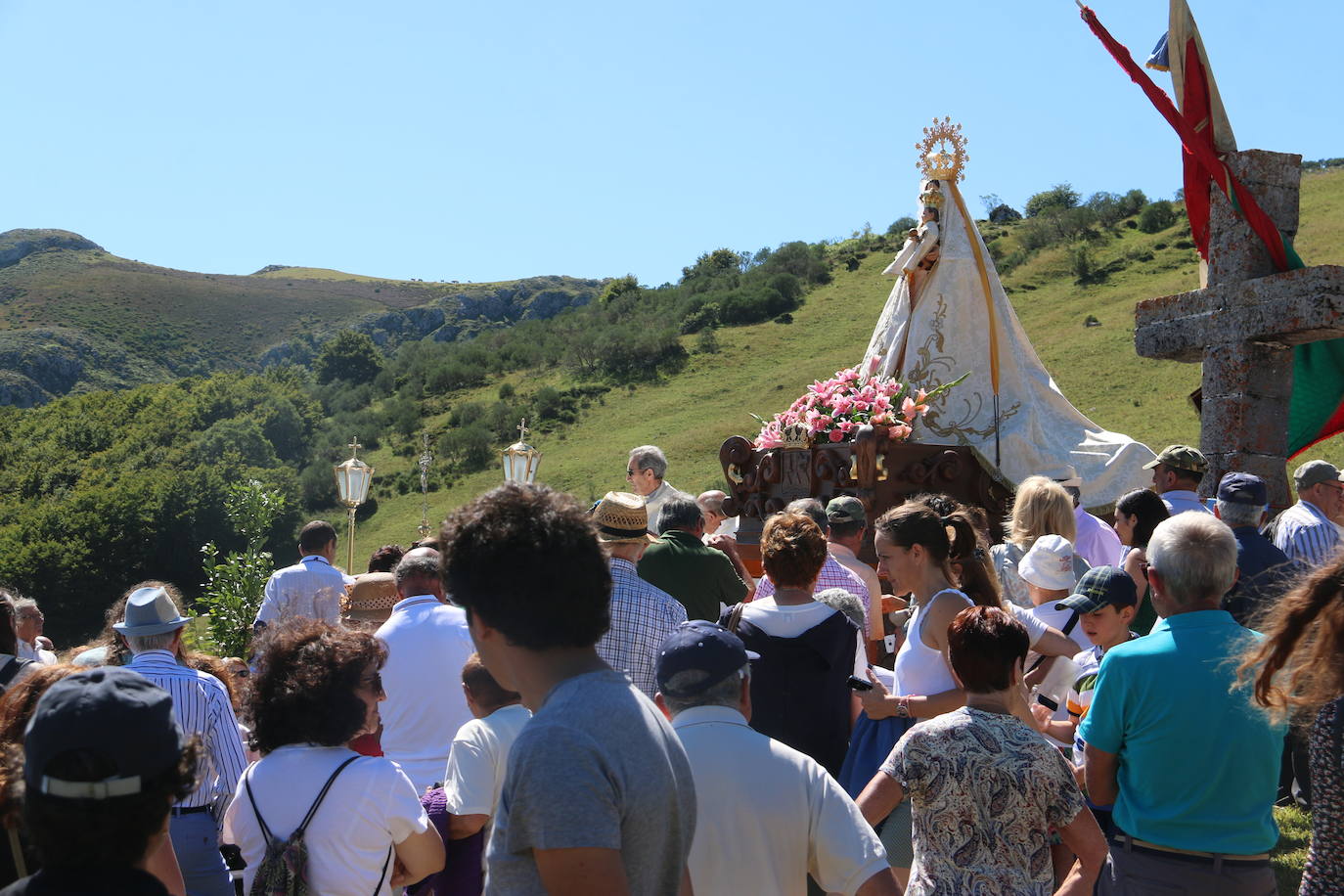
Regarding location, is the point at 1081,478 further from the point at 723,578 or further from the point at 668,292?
the point at 668,292

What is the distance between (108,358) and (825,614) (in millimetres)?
102515

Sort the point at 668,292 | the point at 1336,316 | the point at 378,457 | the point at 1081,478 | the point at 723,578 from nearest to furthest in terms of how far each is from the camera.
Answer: the point at 723,578
the point at 1336,316
the point at 1081,478
the point at 378,457
the point at 668,292

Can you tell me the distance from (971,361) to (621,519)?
5.93 meters

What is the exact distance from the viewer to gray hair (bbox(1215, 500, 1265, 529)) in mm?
5352

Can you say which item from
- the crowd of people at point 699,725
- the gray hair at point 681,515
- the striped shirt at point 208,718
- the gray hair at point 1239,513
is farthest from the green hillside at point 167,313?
the gray hair at point 1239,513

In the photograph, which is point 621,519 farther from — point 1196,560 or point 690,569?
point 1196,560

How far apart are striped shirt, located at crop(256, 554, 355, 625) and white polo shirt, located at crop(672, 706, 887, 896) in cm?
399

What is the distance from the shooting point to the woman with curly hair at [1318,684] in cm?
249

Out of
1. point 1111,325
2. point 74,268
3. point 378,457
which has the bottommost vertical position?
point 378,457

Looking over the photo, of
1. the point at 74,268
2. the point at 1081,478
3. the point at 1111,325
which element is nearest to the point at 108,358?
the point at 74,268

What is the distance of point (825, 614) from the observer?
4.24 metres

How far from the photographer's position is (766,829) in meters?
2.94

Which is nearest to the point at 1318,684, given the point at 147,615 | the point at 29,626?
the point at 147,615

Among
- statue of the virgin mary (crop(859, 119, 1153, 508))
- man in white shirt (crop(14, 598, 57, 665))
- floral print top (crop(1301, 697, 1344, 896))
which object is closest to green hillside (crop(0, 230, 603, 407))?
man in white shirt (crop(14, 598, 57, 665))
